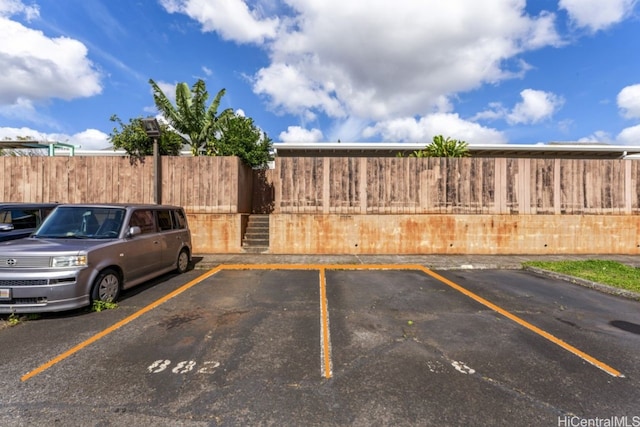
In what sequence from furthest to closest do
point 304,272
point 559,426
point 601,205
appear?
point 601,205 < point 304,272 < point 559,426

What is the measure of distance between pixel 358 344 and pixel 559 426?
2057mm

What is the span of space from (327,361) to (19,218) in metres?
8.30

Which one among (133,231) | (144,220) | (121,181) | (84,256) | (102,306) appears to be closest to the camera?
(84,256)

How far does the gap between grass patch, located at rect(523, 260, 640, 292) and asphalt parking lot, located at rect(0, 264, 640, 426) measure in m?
1.29

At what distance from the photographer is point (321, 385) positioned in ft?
9.83

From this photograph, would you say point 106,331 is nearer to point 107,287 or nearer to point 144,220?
point 107,287

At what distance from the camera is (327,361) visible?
11.5 ft

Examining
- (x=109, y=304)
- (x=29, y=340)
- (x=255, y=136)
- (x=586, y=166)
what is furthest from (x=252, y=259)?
(x=586, y=166)

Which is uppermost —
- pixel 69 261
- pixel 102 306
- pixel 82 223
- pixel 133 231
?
pixel 82 223

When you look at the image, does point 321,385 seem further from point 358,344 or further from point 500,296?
point 500,296

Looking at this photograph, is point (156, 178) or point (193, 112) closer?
point (156, 178)

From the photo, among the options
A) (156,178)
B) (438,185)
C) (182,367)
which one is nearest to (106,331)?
(182,367)

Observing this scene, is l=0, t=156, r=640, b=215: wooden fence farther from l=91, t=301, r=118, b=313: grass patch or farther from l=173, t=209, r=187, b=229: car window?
l=91, t=301, r=118, b=313: grass patch

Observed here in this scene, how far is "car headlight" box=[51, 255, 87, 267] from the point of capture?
15.6 feet
